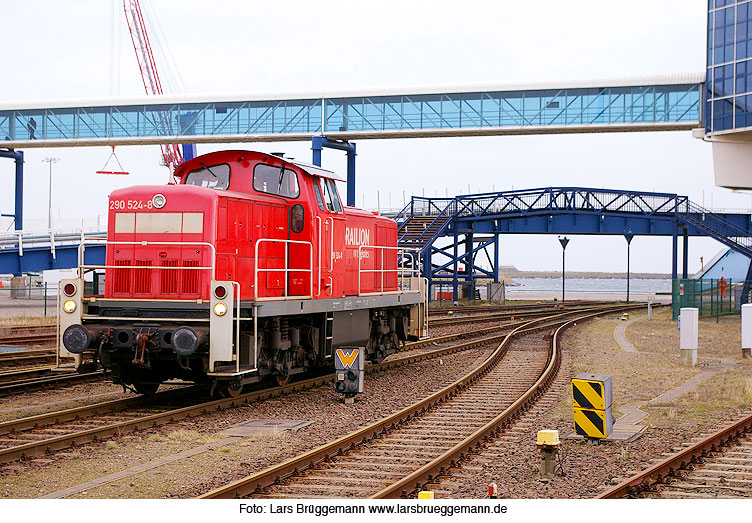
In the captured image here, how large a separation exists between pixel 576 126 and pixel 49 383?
95.7ft

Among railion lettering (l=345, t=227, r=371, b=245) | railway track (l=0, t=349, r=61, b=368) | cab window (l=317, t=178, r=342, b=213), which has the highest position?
cab window (l=317, t=178, r=342, b=213)

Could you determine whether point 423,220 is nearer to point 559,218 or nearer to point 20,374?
point 559,218

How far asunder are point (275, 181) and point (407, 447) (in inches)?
222

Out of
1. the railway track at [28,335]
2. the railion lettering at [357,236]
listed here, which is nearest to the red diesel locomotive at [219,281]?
the railion lettering at [357,236]

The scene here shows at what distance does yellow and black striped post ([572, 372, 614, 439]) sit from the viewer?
1029 centimetres

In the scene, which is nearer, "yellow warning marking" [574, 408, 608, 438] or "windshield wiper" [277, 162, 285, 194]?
"yellow warning marking" [574, 408, 608, 438]

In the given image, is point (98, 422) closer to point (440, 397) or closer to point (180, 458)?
point (180, 458)

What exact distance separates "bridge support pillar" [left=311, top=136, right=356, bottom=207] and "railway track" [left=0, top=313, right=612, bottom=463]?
26.7 meters

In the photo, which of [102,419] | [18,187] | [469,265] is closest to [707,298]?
[469,265]

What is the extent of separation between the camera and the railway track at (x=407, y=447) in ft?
26.0

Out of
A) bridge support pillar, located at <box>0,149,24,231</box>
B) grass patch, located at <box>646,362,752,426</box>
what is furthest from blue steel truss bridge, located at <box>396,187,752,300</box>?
grass patch, located at <box>646,362,752,426</box>

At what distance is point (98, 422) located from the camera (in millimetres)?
11289

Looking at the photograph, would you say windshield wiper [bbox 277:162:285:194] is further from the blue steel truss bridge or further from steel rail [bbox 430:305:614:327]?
the blue steel truss bridge

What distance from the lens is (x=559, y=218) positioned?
49875 millimetres
